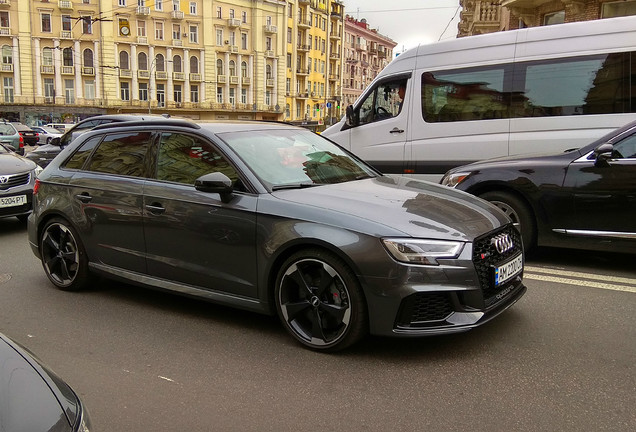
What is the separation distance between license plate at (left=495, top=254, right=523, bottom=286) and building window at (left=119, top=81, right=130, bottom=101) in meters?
71.1

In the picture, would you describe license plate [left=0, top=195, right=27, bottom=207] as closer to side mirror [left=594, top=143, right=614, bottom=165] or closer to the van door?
the van door

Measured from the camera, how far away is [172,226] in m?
4.35

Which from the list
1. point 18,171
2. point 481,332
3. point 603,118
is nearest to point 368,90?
point 603,118

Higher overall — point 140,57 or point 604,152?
point 140,57

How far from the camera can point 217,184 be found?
3.99m

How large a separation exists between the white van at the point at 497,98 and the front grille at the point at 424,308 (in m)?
5.06

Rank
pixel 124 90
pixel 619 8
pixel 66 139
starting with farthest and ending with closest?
1. pixel 124 90
2. pixel 619 8
3. pixel 66 139

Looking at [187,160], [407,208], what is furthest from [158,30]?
[407,208]

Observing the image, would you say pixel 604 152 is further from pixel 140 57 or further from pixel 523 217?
pixel 140 57

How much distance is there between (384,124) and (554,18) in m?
12.3

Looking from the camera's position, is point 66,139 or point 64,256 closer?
point 64,256

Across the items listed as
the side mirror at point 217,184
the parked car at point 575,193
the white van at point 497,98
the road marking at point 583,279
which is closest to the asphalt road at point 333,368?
the road marking at point 583,279

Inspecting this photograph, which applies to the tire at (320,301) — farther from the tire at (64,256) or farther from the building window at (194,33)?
the building window at (194,33)

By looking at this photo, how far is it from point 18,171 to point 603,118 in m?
8.29
